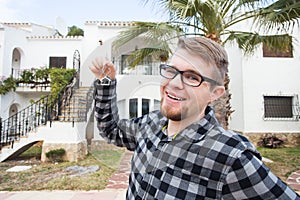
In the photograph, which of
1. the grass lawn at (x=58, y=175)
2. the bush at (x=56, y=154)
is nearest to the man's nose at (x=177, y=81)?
the grass lawn at (x=58, y=175)

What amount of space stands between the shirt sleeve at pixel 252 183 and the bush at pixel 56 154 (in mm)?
5626

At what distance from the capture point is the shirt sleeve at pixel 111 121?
3.23 ft

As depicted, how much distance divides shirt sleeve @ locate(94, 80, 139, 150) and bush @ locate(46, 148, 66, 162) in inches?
Result: 196

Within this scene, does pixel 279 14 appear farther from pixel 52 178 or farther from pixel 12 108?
pixel 12 108

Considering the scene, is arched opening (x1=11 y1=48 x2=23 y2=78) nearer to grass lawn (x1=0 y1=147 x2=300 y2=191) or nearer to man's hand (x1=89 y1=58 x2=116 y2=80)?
grass lawn (x1=0 y1=147 x2=300 y2=191)

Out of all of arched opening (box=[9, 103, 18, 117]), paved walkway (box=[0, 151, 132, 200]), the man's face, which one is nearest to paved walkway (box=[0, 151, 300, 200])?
paved walkway (box=[0, 151, 132, 200])

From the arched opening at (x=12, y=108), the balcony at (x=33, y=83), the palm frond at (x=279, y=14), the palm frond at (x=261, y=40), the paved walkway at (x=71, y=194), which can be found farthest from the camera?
the arched opening at (x=12, y=108)

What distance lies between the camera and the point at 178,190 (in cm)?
62

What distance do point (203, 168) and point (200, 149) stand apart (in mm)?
57

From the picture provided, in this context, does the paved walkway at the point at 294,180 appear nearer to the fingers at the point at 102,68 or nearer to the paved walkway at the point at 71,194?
the paved walkway at the point at 71,194

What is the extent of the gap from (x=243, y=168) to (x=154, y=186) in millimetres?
292

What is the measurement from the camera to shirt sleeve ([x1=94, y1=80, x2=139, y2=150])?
984mm

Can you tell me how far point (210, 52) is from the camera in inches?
23.3

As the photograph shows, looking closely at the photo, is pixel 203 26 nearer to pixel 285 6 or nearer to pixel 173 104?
pixel 285 6
